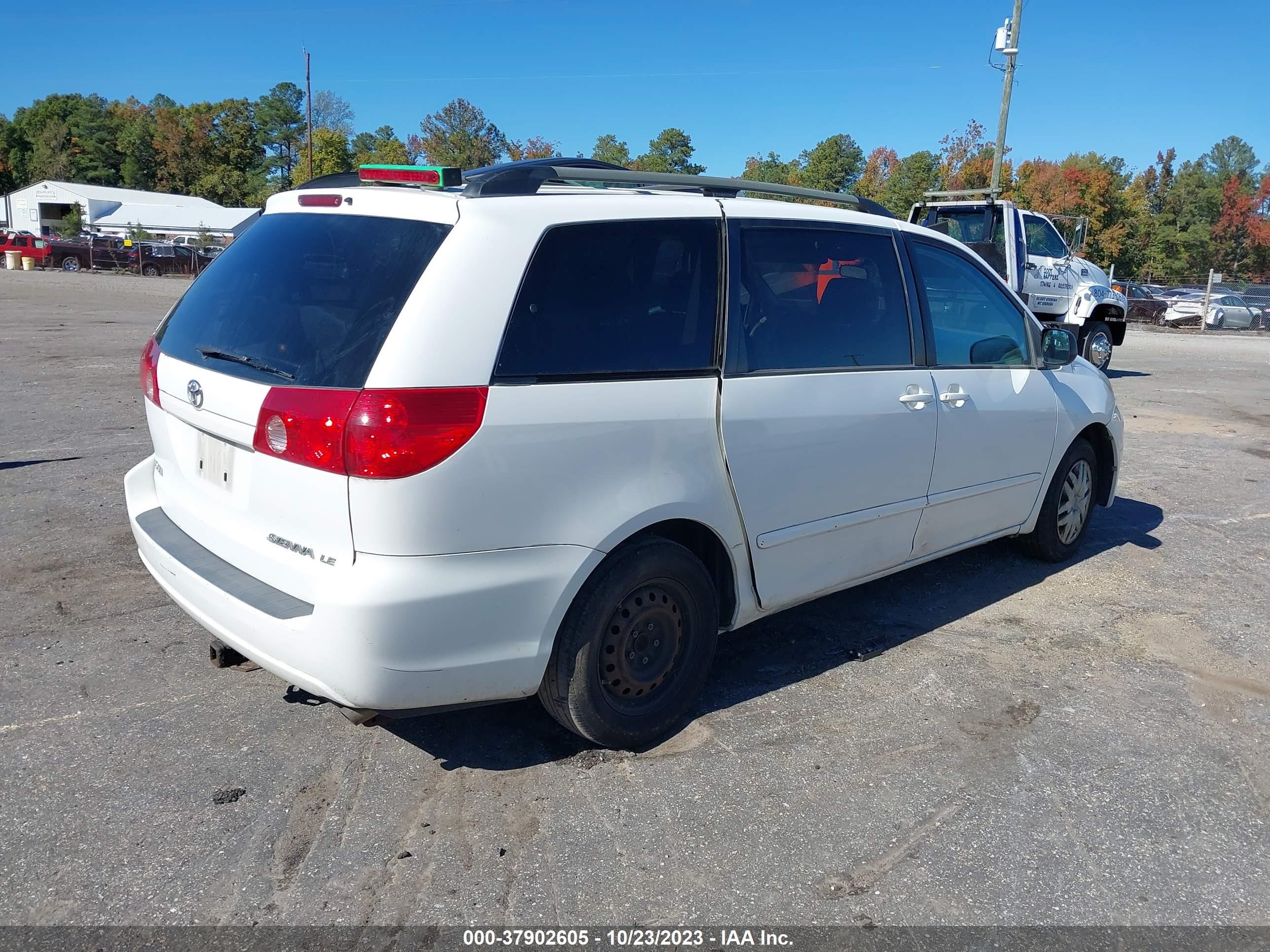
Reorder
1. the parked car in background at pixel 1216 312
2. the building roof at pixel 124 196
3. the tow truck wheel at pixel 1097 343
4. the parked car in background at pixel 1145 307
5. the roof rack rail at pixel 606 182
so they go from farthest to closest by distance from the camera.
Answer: the building roof at pixel 124 196
the parked car in background at pixel 1145 307
the parked car in background at pixel 1216 312
the tow truck wheel at pixel 1097 343
the roof rack rail at pixel 606 182

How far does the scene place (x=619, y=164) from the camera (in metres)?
26.3

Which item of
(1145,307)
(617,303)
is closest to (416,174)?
(617,303)

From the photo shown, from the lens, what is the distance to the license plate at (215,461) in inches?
123

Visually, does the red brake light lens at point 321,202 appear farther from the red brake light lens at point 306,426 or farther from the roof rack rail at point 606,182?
the red brake light lens at point 306,426

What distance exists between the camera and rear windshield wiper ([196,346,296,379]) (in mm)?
2930

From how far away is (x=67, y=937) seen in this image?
8.09 feet

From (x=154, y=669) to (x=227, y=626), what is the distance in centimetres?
111

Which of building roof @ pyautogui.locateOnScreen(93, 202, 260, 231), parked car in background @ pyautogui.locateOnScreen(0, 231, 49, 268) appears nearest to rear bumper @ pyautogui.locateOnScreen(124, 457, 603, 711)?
parked car in background @ pyautogui.locateOnScreen(0, 231, 49, 268)

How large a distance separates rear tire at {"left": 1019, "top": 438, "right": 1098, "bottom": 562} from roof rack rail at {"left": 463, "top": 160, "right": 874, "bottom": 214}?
2158mm

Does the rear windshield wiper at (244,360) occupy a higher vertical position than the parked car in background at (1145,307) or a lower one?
lower

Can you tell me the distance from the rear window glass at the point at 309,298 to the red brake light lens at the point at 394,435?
106 millimetres

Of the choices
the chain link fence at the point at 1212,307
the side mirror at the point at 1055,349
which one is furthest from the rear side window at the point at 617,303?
the chain link fence at the point at 1212,307

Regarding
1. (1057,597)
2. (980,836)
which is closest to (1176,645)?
(1057,597)

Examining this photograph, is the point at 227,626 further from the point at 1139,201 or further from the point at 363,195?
the point at 1139,201
